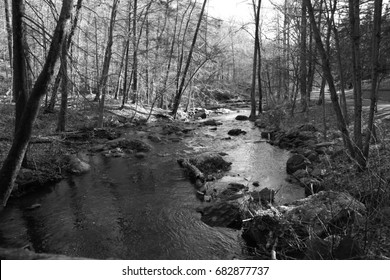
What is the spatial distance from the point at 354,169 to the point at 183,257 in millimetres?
4756

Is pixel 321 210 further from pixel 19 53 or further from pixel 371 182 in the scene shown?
pixel 19 53

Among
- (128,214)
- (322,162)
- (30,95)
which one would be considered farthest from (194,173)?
(30,95)

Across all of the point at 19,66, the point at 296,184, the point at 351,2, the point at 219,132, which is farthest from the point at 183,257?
the point at 219,132

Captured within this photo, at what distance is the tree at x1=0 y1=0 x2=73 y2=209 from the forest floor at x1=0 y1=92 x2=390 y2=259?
2.81ft

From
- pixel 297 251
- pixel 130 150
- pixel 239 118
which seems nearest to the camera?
pixel 297 251

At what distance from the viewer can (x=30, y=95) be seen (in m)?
5.08

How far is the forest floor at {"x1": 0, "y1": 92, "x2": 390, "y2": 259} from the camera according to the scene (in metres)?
3.67

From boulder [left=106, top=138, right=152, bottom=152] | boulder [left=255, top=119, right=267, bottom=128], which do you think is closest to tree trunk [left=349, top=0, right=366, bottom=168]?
boulder [left=106, top=138, right=152, bottom=152]

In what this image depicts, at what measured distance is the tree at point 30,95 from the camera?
194 inches

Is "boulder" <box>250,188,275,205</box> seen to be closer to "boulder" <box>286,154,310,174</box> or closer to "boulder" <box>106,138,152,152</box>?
"boulder" <box>286,154,310,174</box>

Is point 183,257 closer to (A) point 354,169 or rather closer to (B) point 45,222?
(B) point 45,222

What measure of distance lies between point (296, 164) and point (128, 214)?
18.2ft

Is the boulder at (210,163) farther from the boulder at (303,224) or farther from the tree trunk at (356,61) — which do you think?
the tree trunk at (356,61)

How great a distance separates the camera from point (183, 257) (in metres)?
4.90
